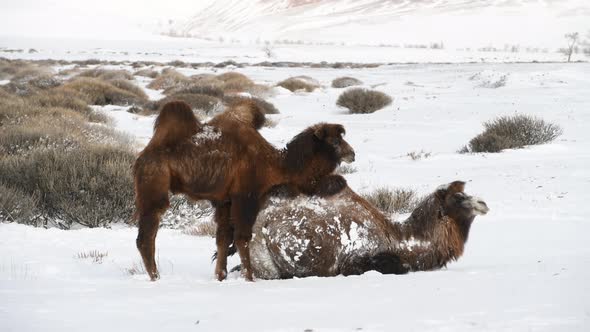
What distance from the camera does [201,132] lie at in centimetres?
459

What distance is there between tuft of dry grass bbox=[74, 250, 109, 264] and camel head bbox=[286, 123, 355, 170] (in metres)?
2.07

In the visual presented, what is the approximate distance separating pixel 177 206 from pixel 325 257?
15.1ft

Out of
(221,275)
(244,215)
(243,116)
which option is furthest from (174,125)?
(221,275)

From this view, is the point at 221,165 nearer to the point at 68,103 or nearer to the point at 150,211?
the point at 150,211

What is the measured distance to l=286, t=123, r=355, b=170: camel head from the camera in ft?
15.2

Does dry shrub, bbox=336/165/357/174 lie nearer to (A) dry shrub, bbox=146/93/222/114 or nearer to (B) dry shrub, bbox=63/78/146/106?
(A) dry shrub, bbox=146/93/222/114

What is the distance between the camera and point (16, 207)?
784cm

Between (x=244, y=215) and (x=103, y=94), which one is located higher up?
(x=244, y=215)

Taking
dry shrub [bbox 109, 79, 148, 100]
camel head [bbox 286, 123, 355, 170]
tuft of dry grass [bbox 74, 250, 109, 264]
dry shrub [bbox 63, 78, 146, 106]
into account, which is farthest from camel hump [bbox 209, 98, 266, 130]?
dry shrub [bbox 109, 79, 148, 100]

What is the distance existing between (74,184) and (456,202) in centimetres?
552

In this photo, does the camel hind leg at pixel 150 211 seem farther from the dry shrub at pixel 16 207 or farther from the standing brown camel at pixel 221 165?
the dry shrub at pixel 16 207

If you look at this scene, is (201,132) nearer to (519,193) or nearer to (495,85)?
(519,193)

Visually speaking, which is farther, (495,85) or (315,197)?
(495,85)

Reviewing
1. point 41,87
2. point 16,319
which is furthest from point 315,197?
Answer: point 41,87
